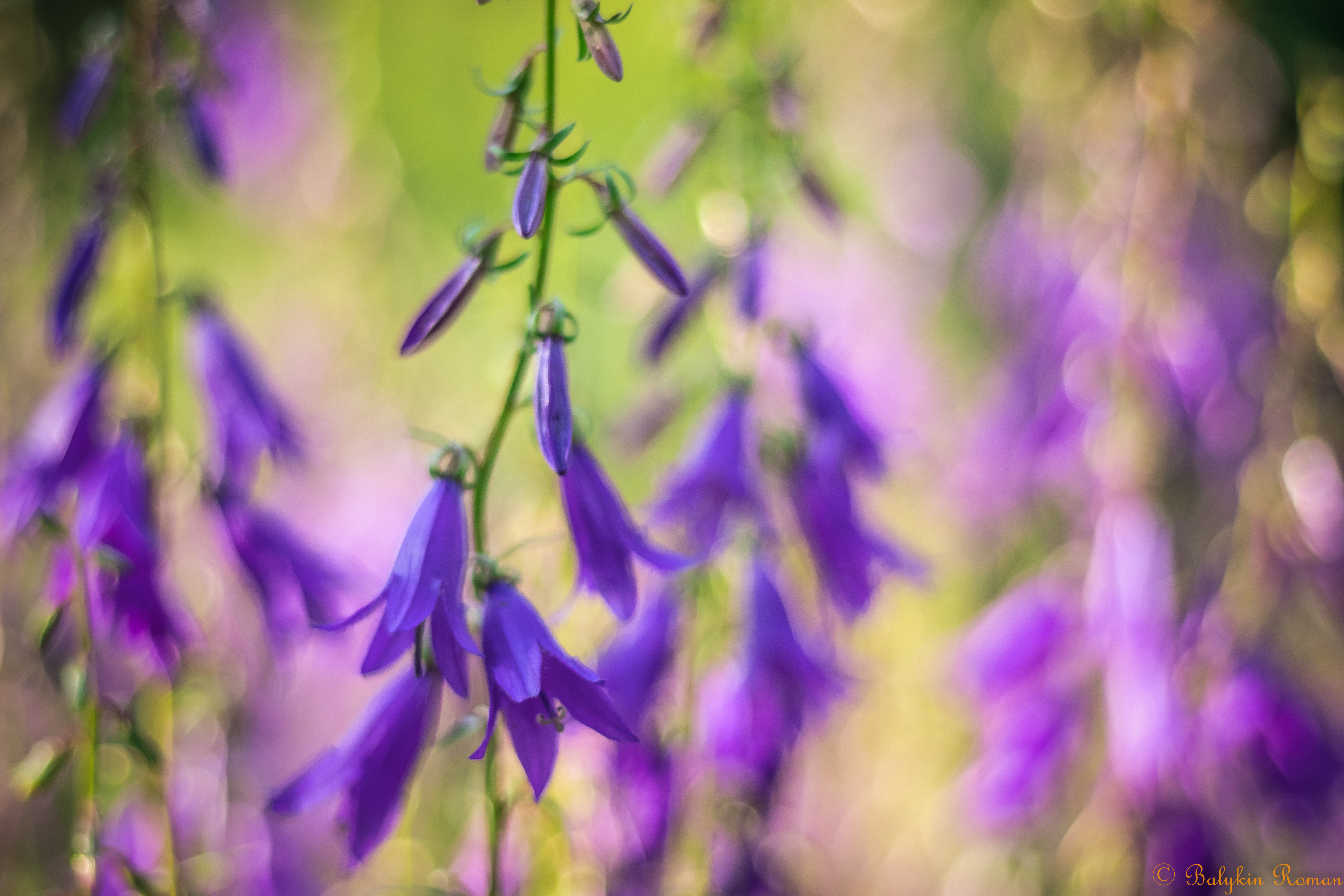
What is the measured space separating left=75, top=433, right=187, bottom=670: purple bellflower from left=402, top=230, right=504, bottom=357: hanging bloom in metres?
0.42

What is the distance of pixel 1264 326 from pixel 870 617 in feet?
3.36

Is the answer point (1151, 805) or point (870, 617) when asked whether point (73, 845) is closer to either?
point (870, 617)

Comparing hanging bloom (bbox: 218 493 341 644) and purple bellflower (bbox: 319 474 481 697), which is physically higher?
purple bellflower (bbox: 319 474 481 697)

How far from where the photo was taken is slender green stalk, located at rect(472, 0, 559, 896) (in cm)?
77

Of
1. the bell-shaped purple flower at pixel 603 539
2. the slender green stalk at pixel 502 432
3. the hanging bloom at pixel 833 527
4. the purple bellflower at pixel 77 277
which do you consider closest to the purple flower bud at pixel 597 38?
the slender green stalk at pixel 502 432

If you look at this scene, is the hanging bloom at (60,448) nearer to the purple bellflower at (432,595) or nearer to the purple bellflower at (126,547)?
the purple bellflower at (126,547)

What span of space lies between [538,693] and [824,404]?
1.83ft

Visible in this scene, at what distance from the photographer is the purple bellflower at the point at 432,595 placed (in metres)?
0.77

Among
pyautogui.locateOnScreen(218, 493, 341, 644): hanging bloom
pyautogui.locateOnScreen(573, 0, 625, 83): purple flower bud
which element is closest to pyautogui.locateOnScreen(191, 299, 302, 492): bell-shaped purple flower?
pyautogui.locateOnScreen(218, 493, 341, 644): hanging bloom

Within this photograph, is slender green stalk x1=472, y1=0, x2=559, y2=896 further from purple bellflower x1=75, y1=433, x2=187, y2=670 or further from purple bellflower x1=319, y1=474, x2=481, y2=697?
purple bellflower x1=75, y1=433, x2=187, y2=670

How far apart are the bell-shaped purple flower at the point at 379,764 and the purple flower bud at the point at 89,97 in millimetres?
777

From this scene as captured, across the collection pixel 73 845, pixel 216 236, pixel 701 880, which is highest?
pixel 73 845

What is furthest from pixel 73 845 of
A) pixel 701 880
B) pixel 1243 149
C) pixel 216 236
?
pixel 216 236

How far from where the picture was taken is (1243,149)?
77.0 inches
